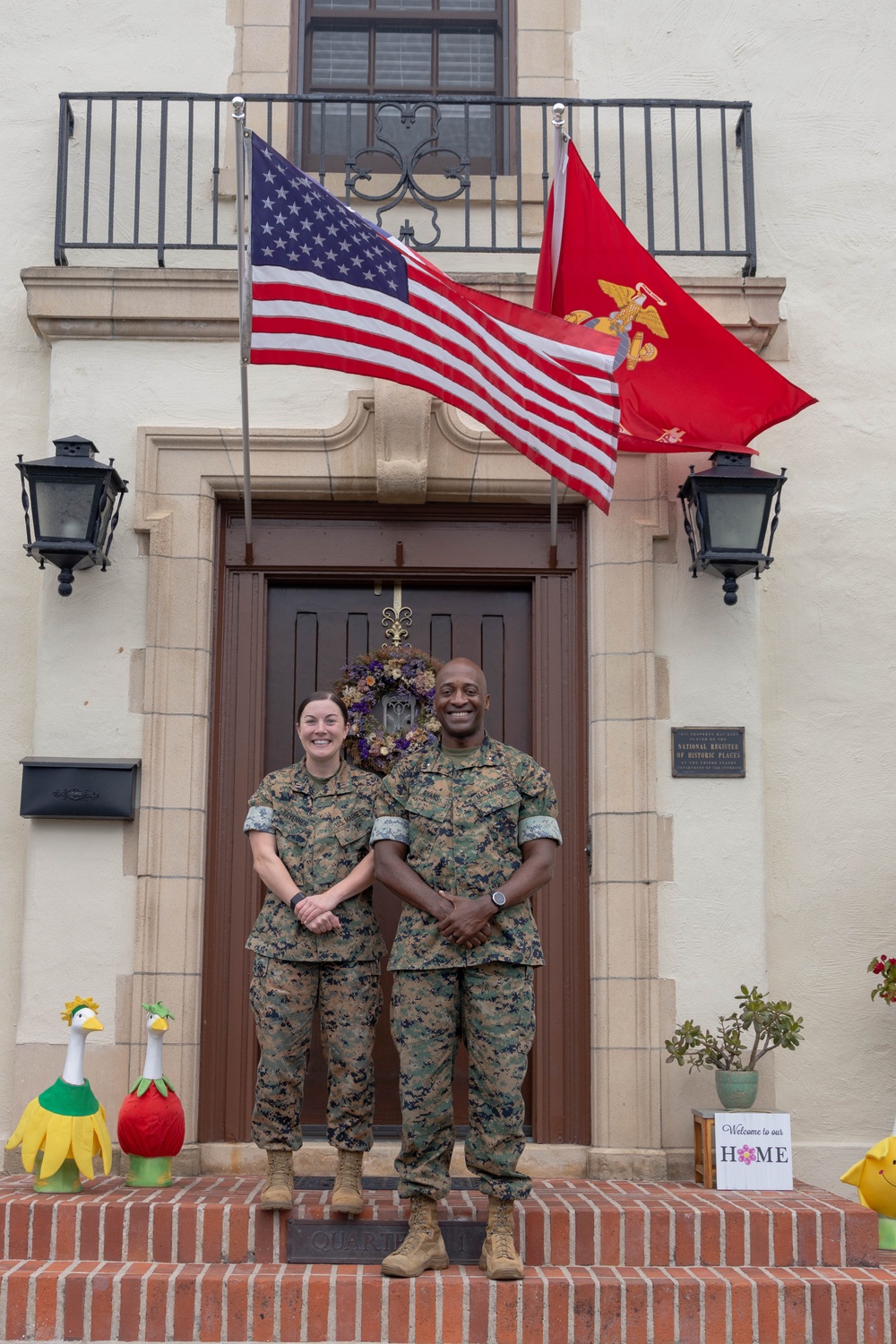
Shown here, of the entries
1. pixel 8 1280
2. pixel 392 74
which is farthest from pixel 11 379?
pixel 8 1280

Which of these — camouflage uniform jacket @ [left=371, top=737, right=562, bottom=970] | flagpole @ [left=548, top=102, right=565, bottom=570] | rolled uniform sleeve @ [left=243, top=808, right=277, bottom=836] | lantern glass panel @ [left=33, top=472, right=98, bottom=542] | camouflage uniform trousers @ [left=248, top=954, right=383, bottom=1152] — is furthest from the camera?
lantern glass panel @ [left=33, top=472, right=98, bottom=542]

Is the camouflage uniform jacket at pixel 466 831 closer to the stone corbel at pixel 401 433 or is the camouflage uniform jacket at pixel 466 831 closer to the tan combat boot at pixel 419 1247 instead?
the tan combat boot at pixel 419 1247

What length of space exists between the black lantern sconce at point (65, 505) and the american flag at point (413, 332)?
114 centimetres

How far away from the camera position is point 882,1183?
516cm

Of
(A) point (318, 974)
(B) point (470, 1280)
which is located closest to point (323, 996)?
(A) point (318, 974)

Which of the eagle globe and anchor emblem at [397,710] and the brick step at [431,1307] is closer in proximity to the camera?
the brick step at [431,1307]

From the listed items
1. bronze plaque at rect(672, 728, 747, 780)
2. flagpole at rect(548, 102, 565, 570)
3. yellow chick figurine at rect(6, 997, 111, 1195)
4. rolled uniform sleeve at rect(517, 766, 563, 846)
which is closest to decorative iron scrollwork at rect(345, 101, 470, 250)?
flagpole at rect(548, 102, 565, 570)

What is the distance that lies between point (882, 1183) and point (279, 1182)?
2.24 meters

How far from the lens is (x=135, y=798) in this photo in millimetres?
6039

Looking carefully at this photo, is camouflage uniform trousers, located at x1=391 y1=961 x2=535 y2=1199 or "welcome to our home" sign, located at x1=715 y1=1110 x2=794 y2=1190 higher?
camouflage uniform trousers, located at x1=391 y1=961 x2=535 y2=1199

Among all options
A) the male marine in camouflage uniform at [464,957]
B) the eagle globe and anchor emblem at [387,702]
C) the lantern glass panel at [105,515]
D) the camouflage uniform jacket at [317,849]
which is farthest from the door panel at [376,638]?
the male marine in camouflage uniform at [464,957]

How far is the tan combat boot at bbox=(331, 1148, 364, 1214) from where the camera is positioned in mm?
4746

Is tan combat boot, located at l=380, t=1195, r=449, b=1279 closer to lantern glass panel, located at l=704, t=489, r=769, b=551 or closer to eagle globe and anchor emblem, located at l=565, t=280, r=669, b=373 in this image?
lantern glass panel, located at l=704, t=489, r=769, b=551

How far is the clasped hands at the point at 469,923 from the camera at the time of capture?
455 centimetres
